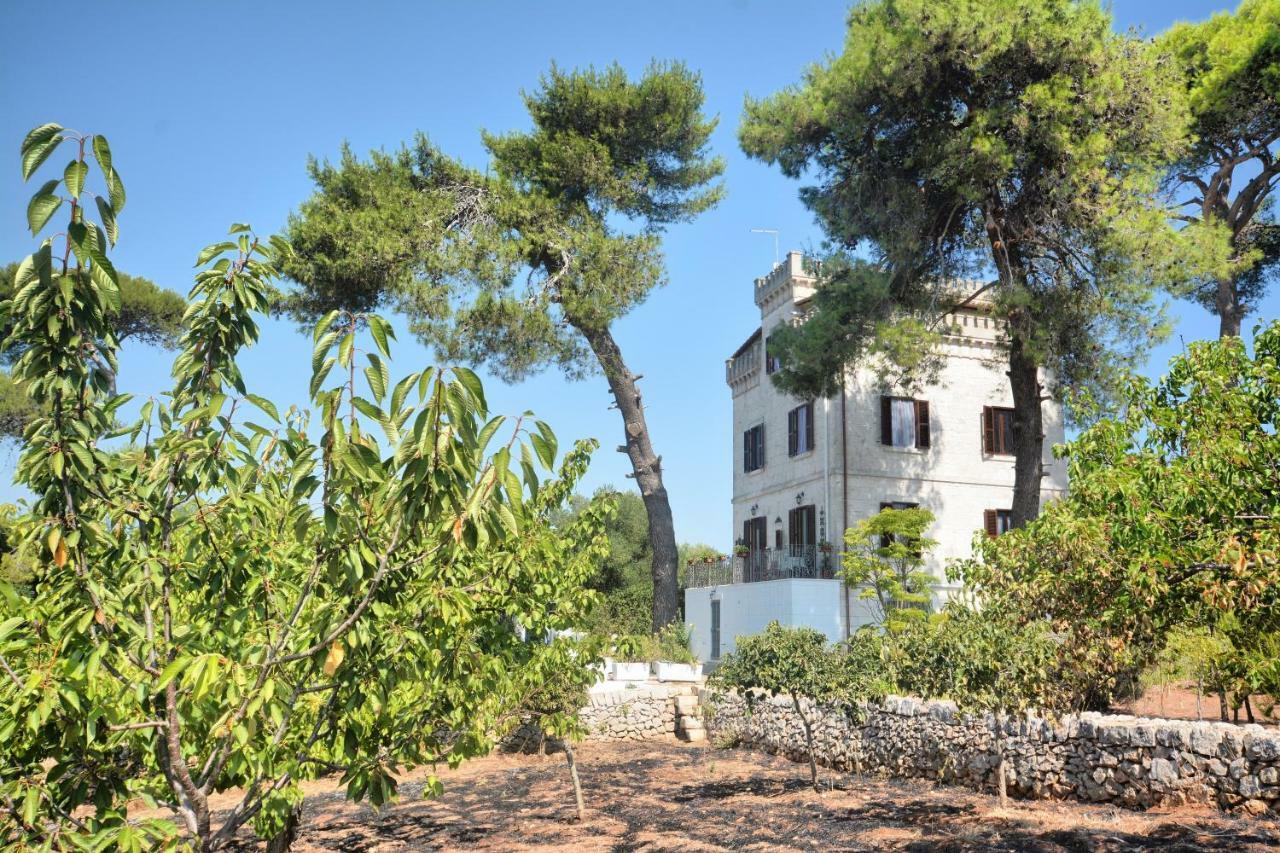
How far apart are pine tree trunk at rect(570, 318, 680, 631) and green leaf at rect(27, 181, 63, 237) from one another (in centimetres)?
2195

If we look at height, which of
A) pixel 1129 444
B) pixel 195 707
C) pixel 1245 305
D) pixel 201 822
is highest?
pixel 1245 305

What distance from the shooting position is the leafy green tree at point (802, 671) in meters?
14.0

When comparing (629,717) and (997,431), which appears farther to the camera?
(997,431)

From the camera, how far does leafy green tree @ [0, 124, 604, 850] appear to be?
3.17 m

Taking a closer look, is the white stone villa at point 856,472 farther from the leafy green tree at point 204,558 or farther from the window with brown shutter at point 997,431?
the leafy green tree at point 204,558

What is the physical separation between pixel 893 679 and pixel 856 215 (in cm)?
1288

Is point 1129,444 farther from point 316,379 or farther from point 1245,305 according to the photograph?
point 1245,305

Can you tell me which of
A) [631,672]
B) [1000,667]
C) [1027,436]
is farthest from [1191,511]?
[631,672]

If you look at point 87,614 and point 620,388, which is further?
point 620,388

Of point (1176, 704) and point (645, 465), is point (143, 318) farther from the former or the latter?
point (1176, 704)

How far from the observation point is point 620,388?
25.2 m

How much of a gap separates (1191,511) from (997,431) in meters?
24.8

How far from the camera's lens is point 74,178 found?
10.0ft

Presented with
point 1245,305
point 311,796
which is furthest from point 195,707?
point 1245,305
